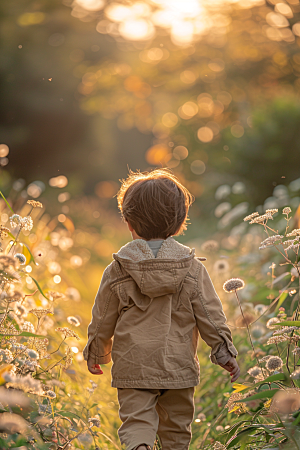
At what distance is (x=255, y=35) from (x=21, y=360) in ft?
17.6

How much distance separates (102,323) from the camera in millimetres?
1692

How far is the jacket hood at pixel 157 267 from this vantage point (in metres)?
1.58

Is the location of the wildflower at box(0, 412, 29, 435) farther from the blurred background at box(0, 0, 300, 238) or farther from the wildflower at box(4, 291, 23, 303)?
the blurred background at box(0, 0, 300, 238)

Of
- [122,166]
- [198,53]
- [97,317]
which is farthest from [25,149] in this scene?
[97,317]

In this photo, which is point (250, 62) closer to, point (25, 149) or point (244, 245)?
point (244, 245)

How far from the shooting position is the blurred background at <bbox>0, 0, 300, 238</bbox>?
4980 mm

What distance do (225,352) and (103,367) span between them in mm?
1383

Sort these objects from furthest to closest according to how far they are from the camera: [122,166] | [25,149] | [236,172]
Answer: [122,166] → [25,149] → [236,172]

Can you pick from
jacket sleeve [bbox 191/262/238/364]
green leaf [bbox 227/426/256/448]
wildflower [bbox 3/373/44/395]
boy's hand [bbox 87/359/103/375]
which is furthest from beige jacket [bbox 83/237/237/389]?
wildflower [bbox 3/373/44/395]

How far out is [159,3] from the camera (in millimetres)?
5531

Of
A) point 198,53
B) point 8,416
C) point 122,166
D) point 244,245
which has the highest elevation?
point 8,416

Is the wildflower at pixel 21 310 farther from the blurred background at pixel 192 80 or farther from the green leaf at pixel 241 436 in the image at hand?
the blurred background at pixel 192 80

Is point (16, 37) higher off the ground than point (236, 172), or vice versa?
point (16, 37)

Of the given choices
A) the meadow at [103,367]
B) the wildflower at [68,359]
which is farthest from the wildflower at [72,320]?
the wildflower at [68,359]
